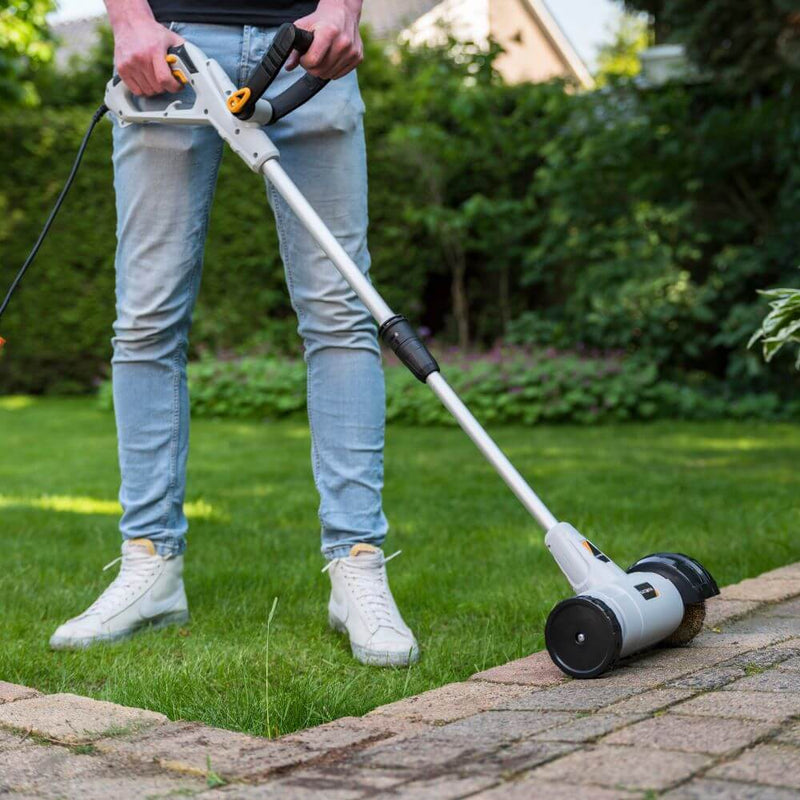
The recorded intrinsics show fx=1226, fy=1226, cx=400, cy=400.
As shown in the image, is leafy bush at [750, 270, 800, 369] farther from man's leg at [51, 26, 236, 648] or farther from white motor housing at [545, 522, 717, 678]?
man's leg at [51, 26, 236, 648]

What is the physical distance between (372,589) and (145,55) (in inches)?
41.2

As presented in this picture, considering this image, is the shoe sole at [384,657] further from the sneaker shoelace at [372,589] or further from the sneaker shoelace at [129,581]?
the sneaker shoelace at [129,581]

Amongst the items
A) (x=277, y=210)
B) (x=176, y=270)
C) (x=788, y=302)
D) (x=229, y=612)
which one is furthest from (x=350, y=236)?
(x=788, y=302)

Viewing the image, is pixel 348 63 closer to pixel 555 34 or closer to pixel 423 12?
pixel 423 12

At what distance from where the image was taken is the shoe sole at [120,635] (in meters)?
2.23

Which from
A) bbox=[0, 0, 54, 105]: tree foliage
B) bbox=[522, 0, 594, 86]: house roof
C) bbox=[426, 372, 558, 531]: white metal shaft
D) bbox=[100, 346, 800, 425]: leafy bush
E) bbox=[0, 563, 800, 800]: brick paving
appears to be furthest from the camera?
bbox=[522, 0, 594, 86]: house roof

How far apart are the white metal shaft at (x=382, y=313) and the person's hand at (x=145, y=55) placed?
0.25 m

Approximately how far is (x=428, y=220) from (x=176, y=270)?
21.6ft

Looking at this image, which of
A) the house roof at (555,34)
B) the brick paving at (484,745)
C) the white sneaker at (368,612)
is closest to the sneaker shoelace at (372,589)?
the white sneaker at (368,612)

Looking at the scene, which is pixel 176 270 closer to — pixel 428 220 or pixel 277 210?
pixel 277 210

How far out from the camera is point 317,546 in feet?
10.8

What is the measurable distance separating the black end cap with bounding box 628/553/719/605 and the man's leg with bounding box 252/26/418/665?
20.1 inches

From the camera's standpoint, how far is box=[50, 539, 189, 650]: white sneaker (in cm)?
226

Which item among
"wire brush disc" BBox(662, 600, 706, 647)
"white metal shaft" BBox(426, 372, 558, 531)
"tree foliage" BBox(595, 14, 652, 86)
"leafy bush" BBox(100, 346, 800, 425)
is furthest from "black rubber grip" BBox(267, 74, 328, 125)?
"tree foliage" BBox(595, 14, 652, 86)
